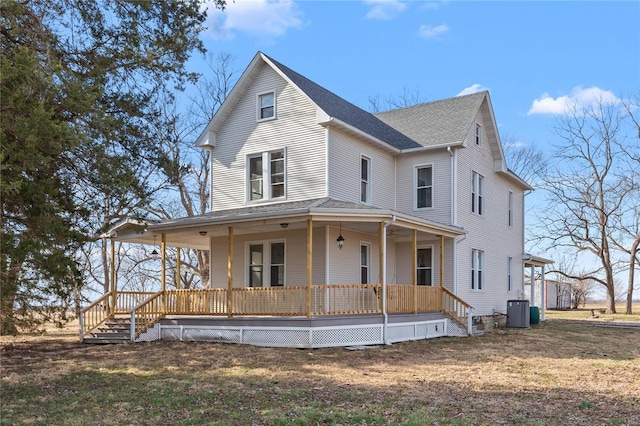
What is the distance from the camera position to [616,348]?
677 inches

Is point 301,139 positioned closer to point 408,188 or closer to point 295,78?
point 295,78

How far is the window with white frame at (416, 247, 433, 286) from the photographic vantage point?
20188 mm

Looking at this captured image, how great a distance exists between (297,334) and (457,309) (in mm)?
6835

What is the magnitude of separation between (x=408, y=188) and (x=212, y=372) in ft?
36.8

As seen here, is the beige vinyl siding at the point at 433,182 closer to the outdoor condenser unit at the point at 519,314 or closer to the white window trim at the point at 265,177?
the white window trim at the point at 265,177

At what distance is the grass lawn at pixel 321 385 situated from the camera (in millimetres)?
8094

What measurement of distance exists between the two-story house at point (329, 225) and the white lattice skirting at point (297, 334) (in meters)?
0.03

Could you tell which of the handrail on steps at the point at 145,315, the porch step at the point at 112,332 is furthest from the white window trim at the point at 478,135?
the porch step at the point at 112,332

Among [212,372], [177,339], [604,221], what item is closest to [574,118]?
[604,221]

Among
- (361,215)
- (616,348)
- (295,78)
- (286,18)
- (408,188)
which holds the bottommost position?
(616,348)

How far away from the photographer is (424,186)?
2061 cm

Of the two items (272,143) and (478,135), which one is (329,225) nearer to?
(272,143)

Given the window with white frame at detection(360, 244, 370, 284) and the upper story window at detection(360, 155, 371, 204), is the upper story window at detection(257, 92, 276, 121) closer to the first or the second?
the upper story window at detection(360, 155, 371, 204)

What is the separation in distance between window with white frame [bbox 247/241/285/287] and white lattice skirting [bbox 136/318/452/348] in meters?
2.70
